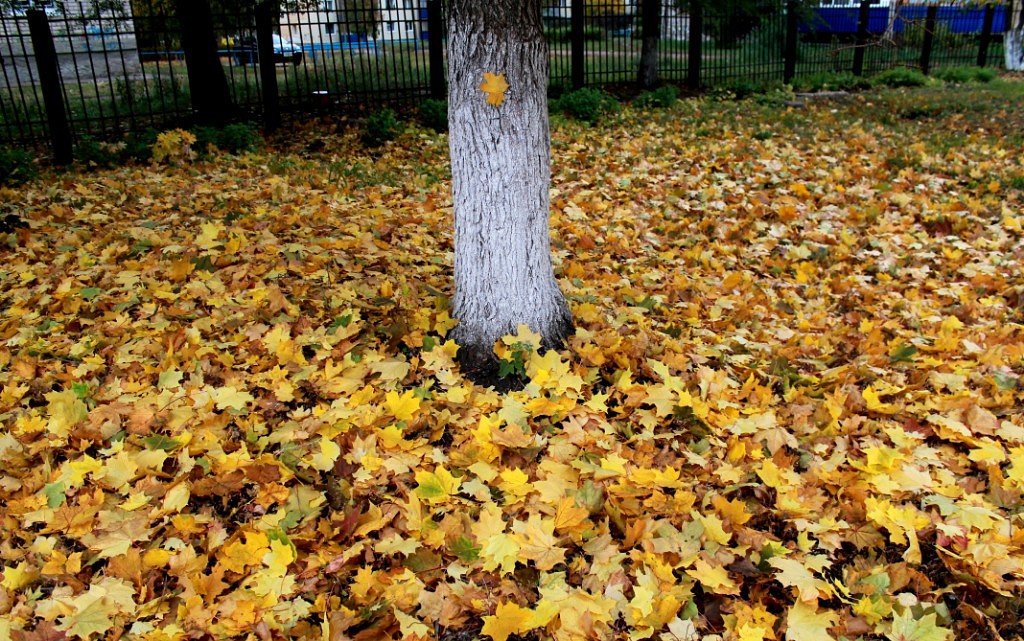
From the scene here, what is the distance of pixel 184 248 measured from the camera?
4730 mm

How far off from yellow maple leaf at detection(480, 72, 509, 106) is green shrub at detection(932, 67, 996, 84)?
1738cm

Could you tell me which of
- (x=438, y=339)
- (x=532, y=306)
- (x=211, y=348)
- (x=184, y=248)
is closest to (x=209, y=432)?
(x=211, y=348)

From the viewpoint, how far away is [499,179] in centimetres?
331

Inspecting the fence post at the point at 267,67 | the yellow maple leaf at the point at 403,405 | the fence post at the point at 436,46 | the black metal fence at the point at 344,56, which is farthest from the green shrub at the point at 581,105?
the yellow maple leaf at the point at 403,405

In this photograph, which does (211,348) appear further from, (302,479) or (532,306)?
(532,306)

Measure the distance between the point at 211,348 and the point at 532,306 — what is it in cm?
158

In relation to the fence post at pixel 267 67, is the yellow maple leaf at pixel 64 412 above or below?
below

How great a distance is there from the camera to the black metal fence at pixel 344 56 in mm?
9023

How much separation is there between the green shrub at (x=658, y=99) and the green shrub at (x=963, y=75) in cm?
892

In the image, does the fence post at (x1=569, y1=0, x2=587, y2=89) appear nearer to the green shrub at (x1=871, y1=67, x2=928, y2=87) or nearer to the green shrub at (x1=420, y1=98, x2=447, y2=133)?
the green shrub at (x1=420, y1=98, x2=447, y2=133)

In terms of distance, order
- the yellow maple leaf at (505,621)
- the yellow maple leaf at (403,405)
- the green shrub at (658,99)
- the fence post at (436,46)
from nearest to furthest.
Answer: the yellow maple leaf at (505,621) → the yellow maple leaf at (403,405) → the fence post at (436,46) → the green shrub at (658,99)

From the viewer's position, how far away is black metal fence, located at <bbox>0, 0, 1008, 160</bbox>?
902cm

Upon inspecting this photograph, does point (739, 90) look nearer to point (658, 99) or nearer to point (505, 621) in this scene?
point (658, 99)

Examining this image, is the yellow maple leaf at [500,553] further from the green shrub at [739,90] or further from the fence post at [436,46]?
the green shrub at [739,90]
